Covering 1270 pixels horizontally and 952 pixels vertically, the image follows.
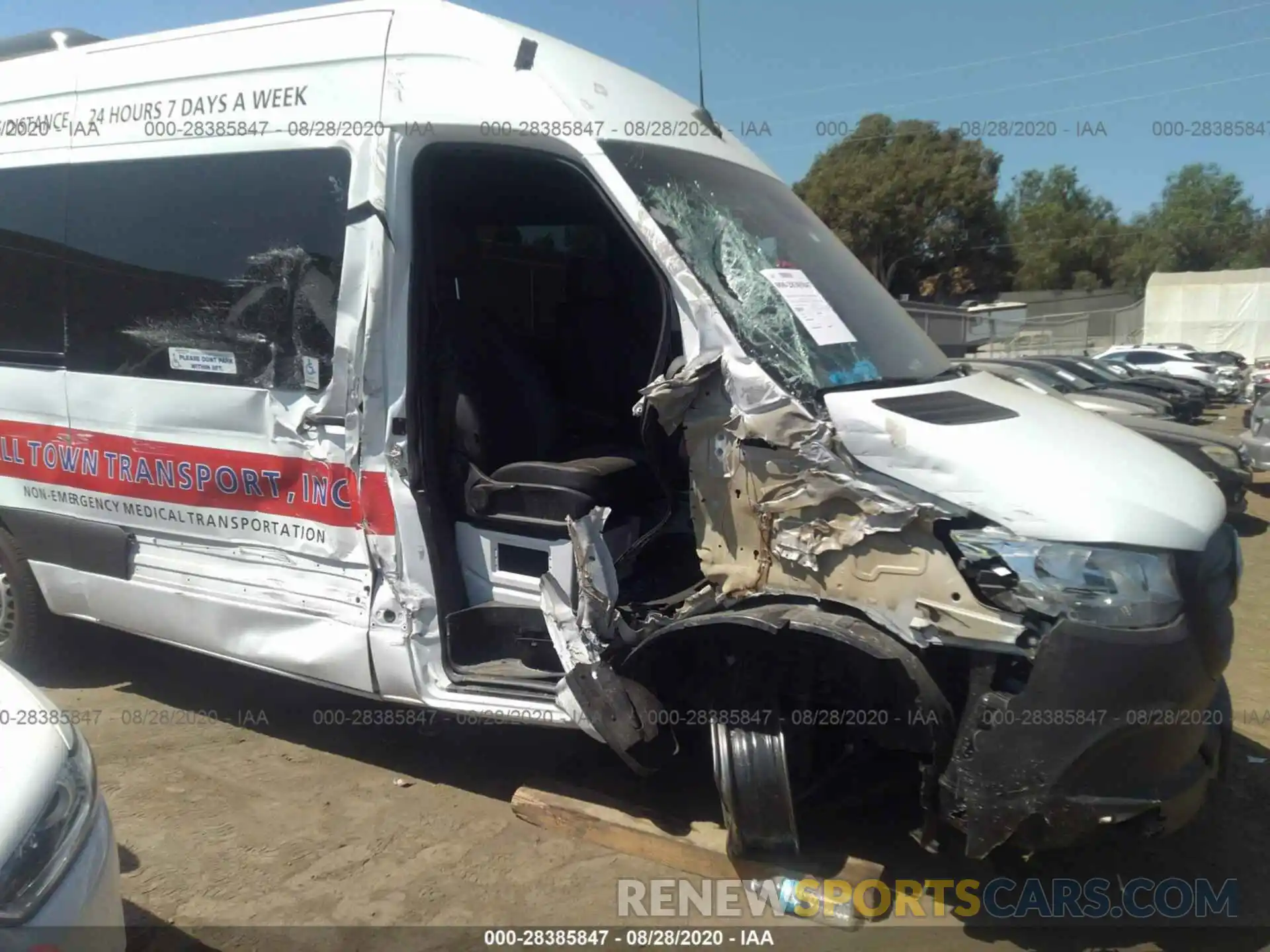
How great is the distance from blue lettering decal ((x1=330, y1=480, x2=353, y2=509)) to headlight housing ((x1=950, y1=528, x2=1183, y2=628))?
2366mm

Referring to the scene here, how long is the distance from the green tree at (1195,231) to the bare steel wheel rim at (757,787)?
56.4 m

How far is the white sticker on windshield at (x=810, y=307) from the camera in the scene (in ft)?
11.1

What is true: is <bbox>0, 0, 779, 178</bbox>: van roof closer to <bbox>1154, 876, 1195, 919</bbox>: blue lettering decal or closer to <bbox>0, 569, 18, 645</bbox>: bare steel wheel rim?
<bbox>0, 569, 18, 645</bbox>: bare steel wheel rim

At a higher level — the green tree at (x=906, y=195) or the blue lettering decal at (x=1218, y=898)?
the green tree at (x=906, y=195)

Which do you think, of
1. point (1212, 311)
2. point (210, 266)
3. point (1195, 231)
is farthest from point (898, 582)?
point (1195, 231)

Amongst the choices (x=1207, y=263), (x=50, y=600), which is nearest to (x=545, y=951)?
(x=50, y=600)

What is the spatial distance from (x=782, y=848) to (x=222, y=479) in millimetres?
2676

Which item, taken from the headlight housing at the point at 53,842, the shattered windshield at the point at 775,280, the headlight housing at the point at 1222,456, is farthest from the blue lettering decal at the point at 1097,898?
the headlight housing at the point at 1222,456

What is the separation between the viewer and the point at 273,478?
157 inches

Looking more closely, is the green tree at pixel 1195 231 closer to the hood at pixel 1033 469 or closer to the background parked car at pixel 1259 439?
the background parked car at pixel 1259 439

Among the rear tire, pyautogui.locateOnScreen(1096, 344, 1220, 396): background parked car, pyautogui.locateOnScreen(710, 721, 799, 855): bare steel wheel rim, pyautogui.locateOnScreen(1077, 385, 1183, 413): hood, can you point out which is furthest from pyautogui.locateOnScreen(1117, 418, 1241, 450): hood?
pyautogui.locateOnScreen(1096, 344, 1220, 396): background parked car

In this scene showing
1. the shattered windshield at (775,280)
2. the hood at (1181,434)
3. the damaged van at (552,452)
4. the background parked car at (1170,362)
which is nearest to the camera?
the damaged van at (552,452)

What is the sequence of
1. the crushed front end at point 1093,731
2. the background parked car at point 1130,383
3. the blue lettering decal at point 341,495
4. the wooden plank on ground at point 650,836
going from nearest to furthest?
the crushed front end at point 1093,731 < the wooden plank on ground at point 650,836 < the blue lettering decal at point 341,495 < the background parked car at point 1130,383

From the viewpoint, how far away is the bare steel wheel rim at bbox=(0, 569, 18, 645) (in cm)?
497
